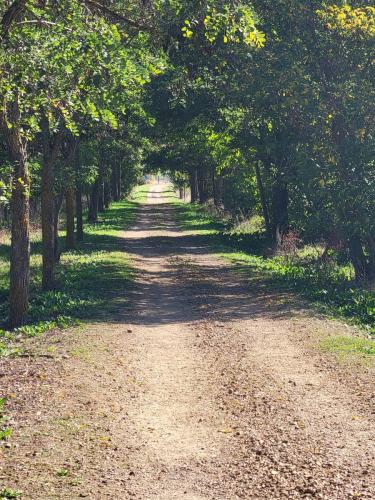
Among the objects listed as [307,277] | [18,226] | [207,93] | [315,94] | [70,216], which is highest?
[207,93]

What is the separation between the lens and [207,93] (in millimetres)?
28344

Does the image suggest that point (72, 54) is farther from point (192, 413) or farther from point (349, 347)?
point (349, 347)

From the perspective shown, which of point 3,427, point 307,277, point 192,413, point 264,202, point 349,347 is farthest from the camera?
point 264,202

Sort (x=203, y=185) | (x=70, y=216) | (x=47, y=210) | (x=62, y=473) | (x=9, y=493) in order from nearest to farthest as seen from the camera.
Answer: (x=9, y=493), (x=62, y=473), (x=47, y=210), (x=70, y=216), (x=203, y=185)

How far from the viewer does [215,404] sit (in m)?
9.49

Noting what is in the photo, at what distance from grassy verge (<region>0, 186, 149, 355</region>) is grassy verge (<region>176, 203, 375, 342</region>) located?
428cm

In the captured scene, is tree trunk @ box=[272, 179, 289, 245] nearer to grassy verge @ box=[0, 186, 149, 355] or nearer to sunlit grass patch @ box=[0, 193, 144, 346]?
sunlit grass patch @ box=[0, 193, 144, 346]

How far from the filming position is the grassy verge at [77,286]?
1541cm

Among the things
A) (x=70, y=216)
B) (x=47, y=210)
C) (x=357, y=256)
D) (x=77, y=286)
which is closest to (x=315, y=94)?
(x=357, y=256)

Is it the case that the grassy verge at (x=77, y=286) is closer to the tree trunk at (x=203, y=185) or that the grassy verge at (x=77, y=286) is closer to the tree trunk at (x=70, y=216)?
the tree trunk at (x=70, y=216)

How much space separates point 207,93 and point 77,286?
11.2m

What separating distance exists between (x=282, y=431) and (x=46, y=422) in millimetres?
2682

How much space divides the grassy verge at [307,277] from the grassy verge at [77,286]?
14.0ft

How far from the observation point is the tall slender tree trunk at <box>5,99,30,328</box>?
14.3 meters
